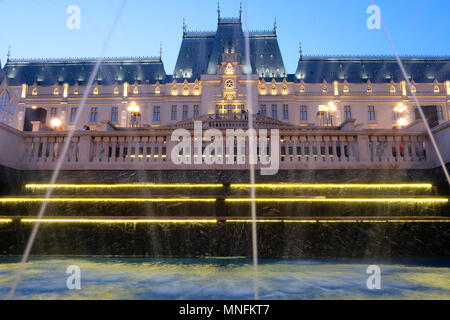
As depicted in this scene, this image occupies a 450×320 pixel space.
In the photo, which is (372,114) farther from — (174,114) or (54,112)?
(54,112)

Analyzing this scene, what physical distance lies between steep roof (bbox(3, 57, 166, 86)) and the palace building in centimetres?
18

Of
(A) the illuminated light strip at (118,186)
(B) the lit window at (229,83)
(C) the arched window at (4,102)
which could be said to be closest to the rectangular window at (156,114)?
(B) the lit window at (229,83)

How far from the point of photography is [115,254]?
7.57m

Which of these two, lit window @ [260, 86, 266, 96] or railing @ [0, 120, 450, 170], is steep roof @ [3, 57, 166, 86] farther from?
railing @ [0, 120, 450, 170]

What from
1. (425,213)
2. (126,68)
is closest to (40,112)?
(126,68)

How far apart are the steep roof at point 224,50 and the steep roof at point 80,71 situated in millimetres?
5815

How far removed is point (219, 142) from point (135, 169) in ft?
8.92

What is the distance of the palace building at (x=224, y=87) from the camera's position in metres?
50.2

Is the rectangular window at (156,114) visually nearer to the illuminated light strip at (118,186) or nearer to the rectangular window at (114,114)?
the rectangular window at (114,114)

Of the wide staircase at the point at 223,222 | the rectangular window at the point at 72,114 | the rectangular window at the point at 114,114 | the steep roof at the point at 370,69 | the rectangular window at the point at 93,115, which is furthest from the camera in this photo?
the steep roof at the point at 370,69

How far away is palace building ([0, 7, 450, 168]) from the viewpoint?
165 ft

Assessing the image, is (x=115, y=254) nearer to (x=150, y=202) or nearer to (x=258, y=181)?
(x=150, y=202)

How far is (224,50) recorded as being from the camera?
5469 centimetres
